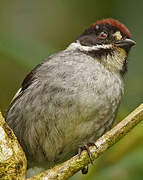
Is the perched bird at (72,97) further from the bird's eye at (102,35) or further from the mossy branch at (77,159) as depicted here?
→ the mossy branch at (77,159)

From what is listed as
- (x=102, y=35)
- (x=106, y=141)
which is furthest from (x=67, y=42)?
(x=106, y=141)

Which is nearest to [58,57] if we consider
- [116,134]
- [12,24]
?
[116,134]

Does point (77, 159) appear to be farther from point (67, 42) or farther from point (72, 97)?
point (67, 42)

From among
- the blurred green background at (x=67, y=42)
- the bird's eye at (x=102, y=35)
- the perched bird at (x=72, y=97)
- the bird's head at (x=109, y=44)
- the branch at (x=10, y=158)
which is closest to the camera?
the branch at (x=10, y=158)

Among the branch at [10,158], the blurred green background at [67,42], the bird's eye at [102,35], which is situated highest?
the bird's eye at [102,35]

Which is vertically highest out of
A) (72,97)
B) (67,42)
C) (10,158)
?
(10,158)

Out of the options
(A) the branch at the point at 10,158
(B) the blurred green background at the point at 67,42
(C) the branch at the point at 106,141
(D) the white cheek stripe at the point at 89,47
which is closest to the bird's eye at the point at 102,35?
(D) the white cheek stripe at the point at 89,47

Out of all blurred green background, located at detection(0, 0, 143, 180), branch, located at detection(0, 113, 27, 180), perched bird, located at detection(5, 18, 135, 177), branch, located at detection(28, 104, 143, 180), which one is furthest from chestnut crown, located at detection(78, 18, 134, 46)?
branch, located at detection(0, 113, 27, 180)
